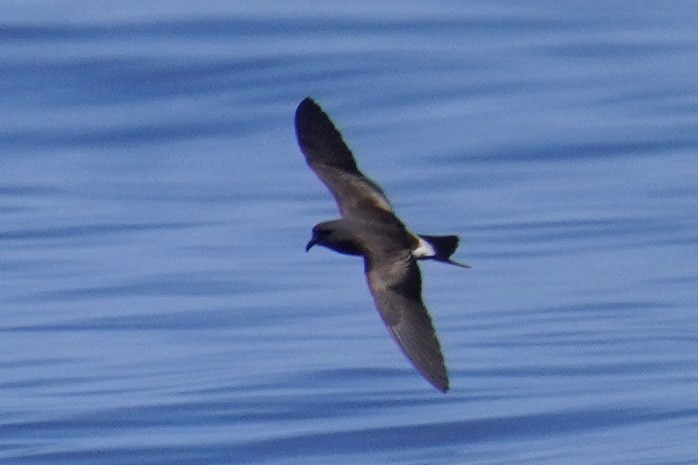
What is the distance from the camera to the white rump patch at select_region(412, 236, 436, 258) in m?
7.74

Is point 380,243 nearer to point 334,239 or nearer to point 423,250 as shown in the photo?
point 334,239

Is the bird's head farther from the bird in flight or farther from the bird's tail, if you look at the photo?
the bird's tail

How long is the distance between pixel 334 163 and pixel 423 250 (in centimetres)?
113

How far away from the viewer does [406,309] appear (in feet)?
25.0

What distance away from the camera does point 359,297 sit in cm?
1343

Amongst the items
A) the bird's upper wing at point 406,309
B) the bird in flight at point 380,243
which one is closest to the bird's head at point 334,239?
the bird in flight at point 380,243

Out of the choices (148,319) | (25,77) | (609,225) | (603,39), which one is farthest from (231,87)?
(148,319)

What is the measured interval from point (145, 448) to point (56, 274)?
352cm

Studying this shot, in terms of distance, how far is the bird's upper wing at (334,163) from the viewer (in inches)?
339

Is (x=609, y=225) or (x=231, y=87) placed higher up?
(x=231, y=87)

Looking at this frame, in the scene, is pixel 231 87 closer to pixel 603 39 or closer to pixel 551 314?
pixel 603 39

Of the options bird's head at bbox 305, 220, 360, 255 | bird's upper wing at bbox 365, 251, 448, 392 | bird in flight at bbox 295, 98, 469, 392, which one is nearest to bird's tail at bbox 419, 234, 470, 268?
bird in flight at bbox 295, 98, 469, 392

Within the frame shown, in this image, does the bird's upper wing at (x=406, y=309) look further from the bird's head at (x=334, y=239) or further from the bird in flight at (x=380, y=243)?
the bird's head at (x=334, y=239)

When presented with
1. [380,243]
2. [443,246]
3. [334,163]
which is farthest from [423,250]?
[334,163]
